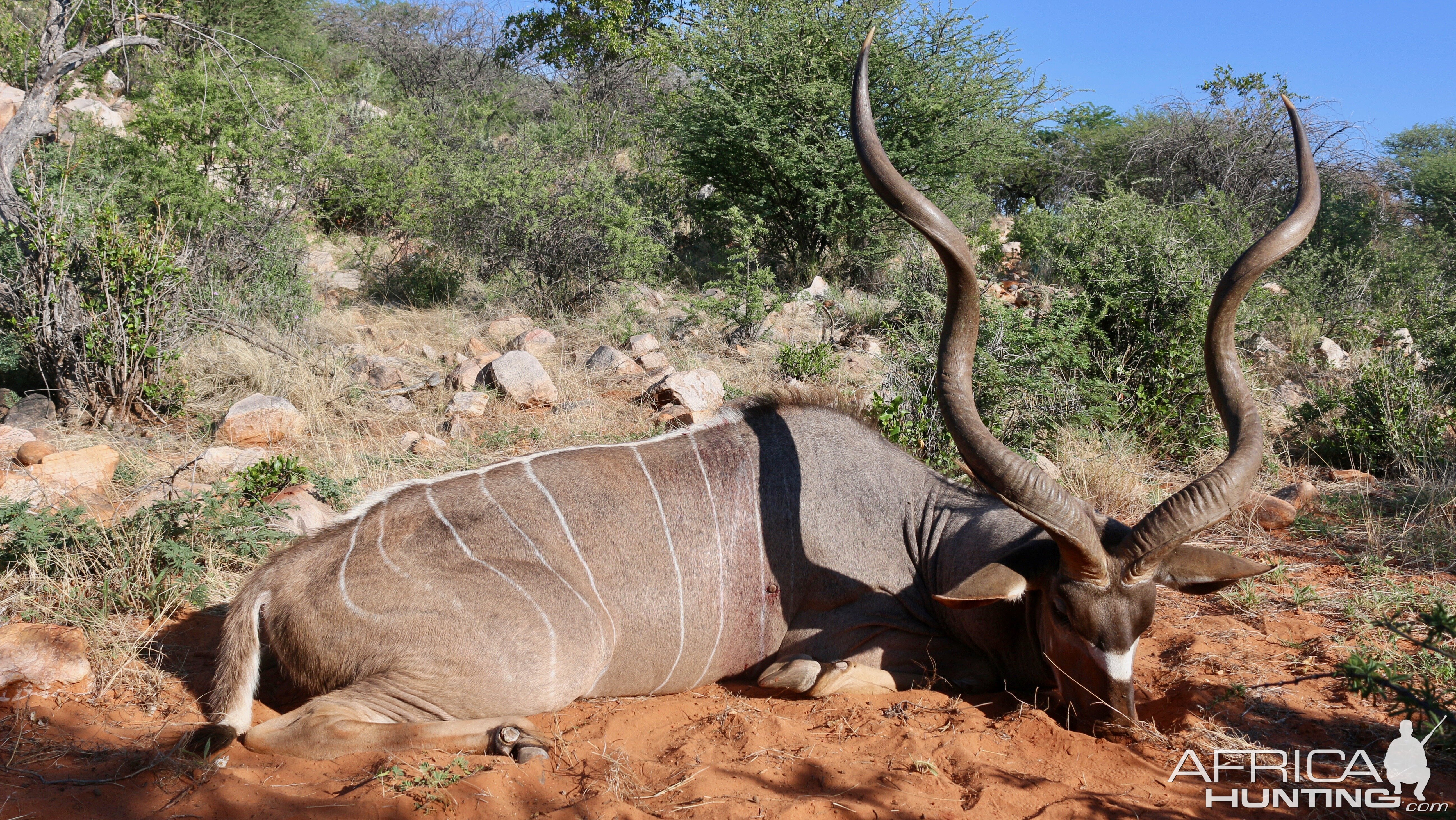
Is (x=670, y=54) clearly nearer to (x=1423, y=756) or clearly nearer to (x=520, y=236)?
(x=520, y=236)

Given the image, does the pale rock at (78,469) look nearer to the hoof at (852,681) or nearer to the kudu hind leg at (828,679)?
the kudu hind leg at (828,679)

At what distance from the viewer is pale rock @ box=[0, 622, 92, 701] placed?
321 cm

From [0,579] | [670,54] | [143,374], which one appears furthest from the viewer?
[670,54]

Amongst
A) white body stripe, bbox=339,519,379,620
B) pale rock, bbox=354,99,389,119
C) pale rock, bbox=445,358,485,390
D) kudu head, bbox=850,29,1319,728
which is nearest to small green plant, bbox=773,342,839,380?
pale rock, bbox=445,358,485,390

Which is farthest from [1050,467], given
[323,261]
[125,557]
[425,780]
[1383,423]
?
[323,261]

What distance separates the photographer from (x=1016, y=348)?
6.49 meters

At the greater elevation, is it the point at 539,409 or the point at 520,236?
the point at 520,236

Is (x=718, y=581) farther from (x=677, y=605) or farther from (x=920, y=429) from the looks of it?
(x=920, y=429)

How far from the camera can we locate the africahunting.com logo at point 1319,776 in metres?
2.82

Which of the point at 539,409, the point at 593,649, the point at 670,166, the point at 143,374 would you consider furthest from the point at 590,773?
the point at 670,166

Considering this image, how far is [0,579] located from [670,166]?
9.20m

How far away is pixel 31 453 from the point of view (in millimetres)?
5297

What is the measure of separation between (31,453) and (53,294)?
4.79 ft

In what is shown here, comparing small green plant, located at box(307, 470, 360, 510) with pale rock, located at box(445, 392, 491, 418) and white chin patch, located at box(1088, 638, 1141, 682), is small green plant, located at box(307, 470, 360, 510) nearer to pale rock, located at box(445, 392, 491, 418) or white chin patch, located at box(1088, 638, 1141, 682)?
pale rock, located at box(445, 392, 491, 418)
